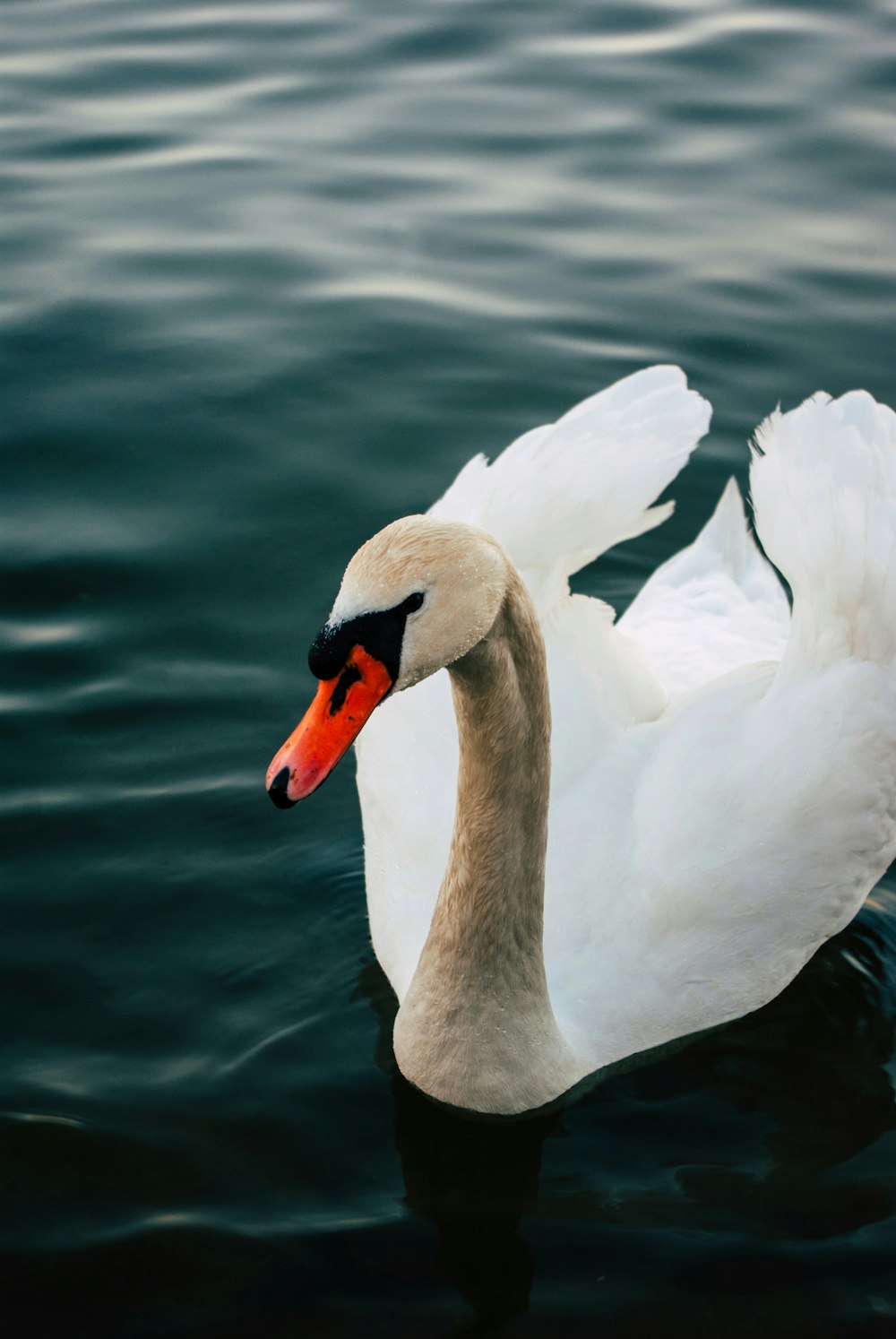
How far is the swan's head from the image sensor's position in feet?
12.8

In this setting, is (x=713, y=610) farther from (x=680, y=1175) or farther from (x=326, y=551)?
(x=680, y=1175)

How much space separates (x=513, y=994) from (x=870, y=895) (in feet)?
6.33

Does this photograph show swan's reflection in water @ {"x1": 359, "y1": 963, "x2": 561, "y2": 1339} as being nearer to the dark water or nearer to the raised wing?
the dark water

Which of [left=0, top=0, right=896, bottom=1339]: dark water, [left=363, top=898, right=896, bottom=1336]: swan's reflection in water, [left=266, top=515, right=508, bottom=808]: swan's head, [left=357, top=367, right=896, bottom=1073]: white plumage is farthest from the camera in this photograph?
[left=357, top=367, right=896, bottom=1073]: white plumage

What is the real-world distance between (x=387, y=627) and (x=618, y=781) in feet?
6.01

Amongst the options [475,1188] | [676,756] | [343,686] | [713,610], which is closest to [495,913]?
[475,1188]

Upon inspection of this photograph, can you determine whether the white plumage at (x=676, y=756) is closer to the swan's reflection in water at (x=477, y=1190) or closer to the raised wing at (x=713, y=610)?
the raised wing at (x=713, y=610)

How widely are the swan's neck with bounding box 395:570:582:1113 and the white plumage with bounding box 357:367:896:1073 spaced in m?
0.14

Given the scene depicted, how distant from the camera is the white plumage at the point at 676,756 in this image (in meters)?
5.27

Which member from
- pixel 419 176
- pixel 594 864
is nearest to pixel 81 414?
pixel 419 176

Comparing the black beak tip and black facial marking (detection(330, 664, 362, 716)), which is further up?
black facial marking (detection(330, 664, 362, 716))

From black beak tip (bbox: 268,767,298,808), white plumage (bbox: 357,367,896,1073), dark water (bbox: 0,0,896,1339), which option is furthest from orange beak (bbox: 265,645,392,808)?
dark water (bbox: 0,0,896,1339)

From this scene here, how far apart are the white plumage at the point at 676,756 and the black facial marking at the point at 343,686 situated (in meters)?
0.91

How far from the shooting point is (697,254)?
11.1m
